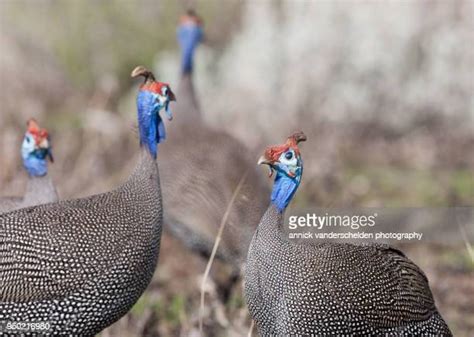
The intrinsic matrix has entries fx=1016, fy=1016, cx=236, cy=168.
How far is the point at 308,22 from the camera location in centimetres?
864

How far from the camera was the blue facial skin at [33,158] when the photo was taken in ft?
17.4

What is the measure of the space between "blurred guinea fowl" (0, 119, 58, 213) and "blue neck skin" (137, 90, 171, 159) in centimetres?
103

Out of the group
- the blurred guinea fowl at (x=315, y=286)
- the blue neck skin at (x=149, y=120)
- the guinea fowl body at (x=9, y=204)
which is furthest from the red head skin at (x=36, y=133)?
the blurred guinea fowl at (x=315, y=286)

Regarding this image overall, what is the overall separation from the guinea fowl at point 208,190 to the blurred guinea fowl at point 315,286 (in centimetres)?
97

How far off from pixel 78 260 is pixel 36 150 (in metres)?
1.48

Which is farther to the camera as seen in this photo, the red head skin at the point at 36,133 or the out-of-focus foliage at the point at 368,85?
the out-of-focus foliage at the point at 368,85

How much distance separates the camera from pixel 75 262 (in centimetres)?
404

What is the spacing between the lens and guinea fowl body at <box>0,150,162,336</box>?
13.1ft

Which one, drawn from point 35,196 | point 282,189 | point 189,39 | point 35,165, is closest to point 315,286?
point 282,189

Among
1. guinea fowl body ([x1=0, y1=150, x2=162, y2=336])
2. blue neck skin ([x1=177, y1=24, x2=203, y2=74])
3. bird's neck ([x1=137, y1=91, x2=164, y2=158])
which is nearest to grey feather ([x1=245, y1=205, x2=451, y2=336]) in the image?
guinea fowl body ([x1=0, y1=150, x2=162, y2=336])

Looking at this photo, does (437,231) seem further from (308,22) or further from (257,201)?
(308,22)

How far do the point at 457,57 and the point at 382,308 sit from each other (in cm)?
491

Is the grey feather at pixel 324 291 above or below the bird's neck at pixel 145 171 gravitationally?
below

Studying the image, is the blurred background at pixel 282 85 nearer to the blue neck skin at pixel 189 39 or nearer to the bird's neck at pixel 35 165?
the blue neck skin at pixel 189 39
